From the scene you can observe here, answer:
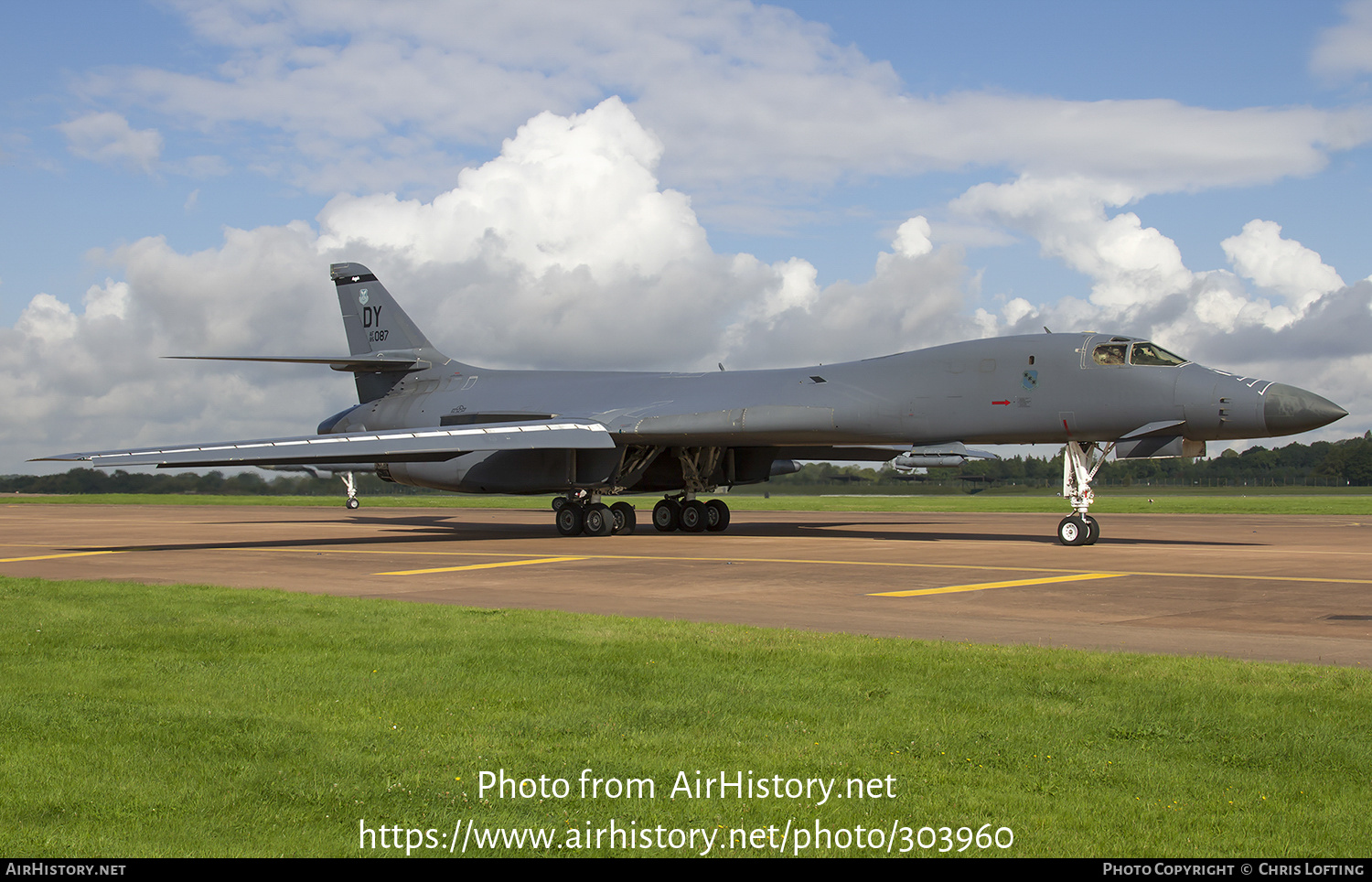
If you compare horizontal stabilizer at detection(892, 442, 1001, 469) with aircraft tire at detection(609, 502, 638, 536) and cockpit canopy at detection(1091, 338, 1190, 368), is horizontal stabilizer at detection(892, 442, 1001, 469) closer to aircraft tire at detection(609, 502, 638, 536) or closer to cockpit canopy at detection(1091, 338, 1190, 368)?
cockpit canopy at detection(1091, 338, 1190, 368)

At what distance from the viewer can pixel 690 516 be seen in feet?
77.6

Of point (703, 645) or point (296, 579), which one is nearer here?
point (703, 645)

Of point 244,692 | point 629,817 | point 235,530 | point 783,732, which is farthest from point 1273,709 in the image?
point 235,530

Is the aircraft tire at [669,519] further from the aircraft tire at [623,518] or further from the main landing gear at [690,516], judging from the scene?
the aircraft tire at [623,518]

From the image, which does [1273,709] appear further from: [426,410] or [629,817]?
[426,410]

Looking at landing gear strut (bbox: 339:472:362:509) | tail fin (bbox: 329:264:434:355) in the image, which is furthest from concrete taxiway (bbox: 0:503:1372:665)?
landing gear strut (bbox: 339:472:362:509)

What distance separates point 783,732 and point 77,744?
311 centimetres

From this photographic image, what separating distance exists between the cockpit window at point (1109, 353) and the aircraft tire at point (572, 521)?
10.0 meters

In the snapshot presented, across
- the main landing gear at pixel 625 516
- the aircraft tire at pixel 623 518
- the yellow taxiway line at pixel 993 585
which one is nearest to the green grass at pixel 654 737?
the yellow taxiway line at pixel 993 585

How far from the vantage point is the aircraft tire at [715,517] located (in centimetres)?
2347

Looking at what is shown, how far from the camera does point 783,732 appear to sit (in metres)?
5.18

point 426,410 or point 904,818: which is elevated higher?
point 426,410
